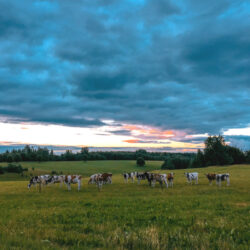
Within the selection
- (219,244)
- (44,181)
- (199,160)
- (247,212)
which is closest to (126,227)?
(219,244)

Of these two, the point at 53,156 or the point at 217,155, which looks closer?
the point at 217,155

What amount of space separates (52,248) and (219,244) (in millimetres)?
4791

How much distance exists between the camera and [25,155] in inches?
5246

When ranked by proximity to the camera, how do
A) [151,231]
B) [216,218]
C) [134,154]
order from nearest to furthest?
1. [151,231]
2. [216,218]
3. [134,154]

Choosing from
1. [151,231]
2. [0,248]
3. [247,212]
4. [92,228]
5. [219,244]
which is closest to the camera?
[0,248]

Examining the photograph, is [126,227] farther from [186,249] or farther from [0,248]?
[0,248]

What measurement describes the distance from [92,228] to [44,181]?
67.4 ft

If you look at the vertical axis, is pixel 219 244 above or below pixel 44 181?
above

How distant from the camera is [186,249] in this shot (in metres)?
5.76

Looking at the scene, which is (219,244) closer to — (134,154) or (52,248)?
(52,248)

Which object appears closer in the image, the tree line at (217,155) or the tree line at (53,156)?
the tree line at (217,155)

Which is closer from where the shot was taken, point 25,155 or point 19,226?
point 19,226

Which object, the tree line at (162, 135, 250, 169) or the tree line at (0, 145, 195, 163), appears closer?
the tree line at (162, 135, 250, 169)

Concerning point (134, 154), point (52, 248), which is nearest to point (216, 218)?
point (52, 248)
